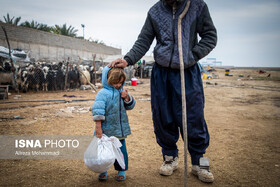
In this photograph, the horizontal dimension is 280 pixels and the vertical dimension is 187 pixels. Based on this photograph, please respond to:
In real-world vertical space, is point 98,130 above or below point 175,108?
below

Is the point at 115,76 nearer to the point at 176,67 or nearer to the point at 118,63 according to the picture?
the point at 118,63

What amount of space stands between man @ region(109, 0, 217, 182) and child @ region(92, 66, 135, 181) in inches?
6.5

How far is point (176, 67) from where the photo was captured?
1993 mm

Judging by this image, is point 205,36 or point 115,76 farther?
point 205,36

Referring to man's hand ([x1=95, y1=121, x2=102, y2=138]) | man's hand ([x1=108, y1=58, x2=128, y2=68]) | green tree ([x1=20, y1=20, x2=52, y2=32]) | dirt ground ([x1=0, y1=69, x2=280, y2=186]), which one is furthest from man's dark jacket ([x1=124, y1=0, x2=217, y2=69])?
green tree ([x1=20, y1=20, x2=52, y2=32])

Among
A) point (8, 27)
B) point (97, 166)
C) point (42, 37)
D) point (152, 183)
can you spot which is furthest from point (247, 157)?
point (42, 37)

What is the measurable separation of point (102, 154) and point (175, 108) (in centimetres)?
90

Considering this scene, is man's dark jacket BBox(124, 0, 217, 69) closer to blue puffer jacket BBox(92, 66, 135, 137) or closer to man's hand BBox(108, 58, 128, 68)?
man's hand BBox(108, 58, 128, 68)

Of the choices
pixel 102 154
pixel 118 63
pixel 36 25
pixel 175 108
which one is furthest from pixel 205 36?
pixel 36 25

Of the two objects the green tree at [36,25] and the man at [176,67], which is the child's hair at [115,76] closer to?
the man at [176,67]

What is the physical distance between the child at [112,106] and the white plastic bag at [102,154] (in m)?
0.08

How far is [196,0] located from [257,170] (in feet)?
6.81

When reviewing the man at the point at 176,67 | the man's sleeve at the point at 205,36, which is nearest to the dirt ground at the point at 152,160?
the man at the point at 176,67

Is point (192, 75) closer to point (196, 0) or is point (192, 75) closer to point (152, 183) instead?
point (196, 0)
